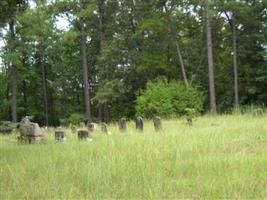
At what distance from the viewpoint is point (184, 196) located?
5000mm

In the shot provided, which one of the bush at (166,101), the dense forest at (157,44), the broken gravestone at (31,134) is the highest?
the dense forest at (157,44)

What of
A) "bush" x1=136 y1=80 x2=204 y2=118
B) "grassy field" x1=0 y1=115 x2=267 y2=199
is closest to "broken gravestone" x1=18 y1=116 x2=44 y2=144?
"grassy field" x1=0 y1=115 x2=267 y2=199

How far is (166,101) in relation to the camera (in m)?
24.9

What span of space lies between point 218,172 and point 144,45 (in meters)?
27.5

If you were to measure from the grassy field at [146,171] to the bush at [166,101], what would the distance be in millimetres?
15815

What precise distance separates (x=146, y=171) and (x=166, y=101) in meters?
18.9

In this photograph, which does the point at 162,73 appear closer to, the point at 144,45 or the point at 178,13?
the point at 144,45

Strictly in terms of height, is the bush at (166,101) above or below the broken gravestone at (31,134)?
above

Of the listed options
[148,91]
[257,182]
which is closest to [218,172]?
[257,182]

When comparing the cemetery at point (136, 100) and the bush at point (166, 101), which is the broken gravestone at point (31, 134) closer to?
the cemetery at point (136, 100)

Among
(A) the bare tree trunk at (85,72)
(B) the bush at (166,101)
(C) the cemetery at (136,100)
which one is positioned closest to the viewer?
(C) the cemetery at (136,100)

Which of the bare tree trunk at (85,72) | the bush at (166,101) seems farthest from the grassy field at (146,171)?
the bare tree trunk at (85,72)

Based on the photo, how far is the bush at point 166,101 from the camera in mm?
24703

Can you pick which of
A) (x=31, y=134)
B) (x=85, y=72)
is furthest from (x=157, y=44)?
(x=31, y=134)
